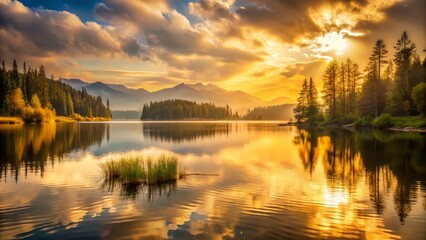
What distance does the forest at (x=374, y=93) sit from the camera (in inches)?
3684

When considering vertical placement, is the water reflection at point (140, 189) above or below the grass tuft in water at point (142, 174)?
below

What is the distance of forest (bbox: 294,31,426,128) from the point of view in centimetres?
9356

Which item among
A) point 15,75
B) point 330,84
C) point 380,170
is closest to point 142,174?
point 380,170

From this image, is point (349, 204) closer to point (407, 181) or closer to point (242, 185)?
point (242, 185)

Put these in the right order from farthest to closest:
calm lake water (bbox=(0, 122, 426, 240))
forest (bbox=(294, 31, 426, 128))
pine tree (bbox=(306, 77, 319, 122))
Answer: pine tree (bbox=(306, 77, 319, 122)) → forest (bbox=(294, 31, 426, 128)) → calm lake water (bbox=(0, 122, 426, 240))

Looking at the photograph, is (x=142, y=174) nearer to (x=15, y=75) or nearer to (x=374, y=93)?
(x=374, y=93)

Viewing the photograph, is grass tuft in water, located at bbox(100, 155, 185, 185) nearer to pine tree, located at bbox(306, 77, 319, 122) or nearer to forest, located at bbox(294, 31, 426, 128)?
forest, located at bbox(294, 31, 426, 128)

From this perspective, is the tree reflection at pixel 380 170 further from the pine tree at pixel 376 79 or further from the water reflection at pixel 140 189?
the pine tree at pixel 376 79

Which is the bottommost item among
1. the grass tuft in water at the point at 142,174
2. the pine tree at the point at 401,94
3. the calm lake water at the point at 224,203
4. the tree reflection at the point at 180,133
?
the calm lake water at the point at 224,203

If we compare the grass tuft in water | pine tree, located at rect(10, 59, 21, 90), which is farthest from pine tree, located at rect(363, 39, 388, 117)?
pine tree, located at rect(10, 59, 21, 90)

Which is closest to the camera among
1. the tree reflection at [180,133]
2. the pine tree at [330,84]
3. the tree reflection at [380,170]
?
the tree reflection at [380,170]

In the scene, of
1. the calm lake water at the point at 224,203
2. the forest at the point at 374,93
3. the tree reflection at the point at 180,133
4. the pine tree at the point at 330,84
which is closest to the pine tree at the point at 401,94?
the forest at the point at 374,93

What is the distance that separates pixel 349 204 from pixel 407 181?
9.31 m

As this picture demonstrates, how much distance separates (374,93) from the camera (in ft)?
348
